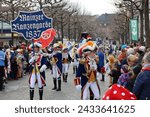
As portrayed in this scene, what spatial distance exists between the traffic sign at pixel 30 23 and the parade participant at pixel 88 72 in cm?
268

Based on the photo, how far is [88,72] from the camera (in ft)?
32.1

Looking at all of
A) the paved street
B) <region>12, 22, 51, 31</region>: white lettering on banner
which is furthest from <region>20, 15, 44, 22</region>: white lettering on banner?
the paved street

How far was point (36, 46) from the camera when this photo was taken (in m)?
12.0

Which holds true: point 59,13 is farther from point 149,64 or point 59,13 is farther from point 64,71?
point 149,64

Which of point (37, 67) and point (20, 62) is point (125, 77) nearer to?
point (37, 67)

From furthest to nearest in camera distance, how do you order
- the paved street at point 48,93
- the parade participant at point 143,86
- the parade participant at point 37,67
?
the paved street at point 48,93
the parade participant at point 37,67
the parade participant at point 143,86

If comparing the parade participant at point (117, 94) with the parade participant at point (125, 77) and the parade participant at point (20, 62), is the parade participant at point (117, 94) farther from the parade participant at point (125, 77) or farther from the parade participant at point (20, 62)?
the parade participant at point (20, 62)

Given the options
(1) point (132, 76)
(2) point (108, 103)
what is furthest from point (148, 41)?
(2) point (108, 103)

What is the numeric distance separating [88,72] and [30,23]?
3.18 m

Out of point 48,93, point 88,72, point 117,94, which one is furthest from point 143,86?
point 48,93

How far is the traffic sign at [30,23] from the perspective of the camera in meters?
12.1

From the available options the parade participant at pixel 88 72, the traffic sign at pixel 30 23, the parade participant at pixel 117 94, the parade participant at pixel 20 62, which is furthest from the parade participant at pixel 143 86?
the parade participant at pixel 20 62

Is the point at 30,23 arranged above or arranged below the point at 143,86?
above

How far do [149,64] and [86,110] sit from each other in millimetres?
1721
